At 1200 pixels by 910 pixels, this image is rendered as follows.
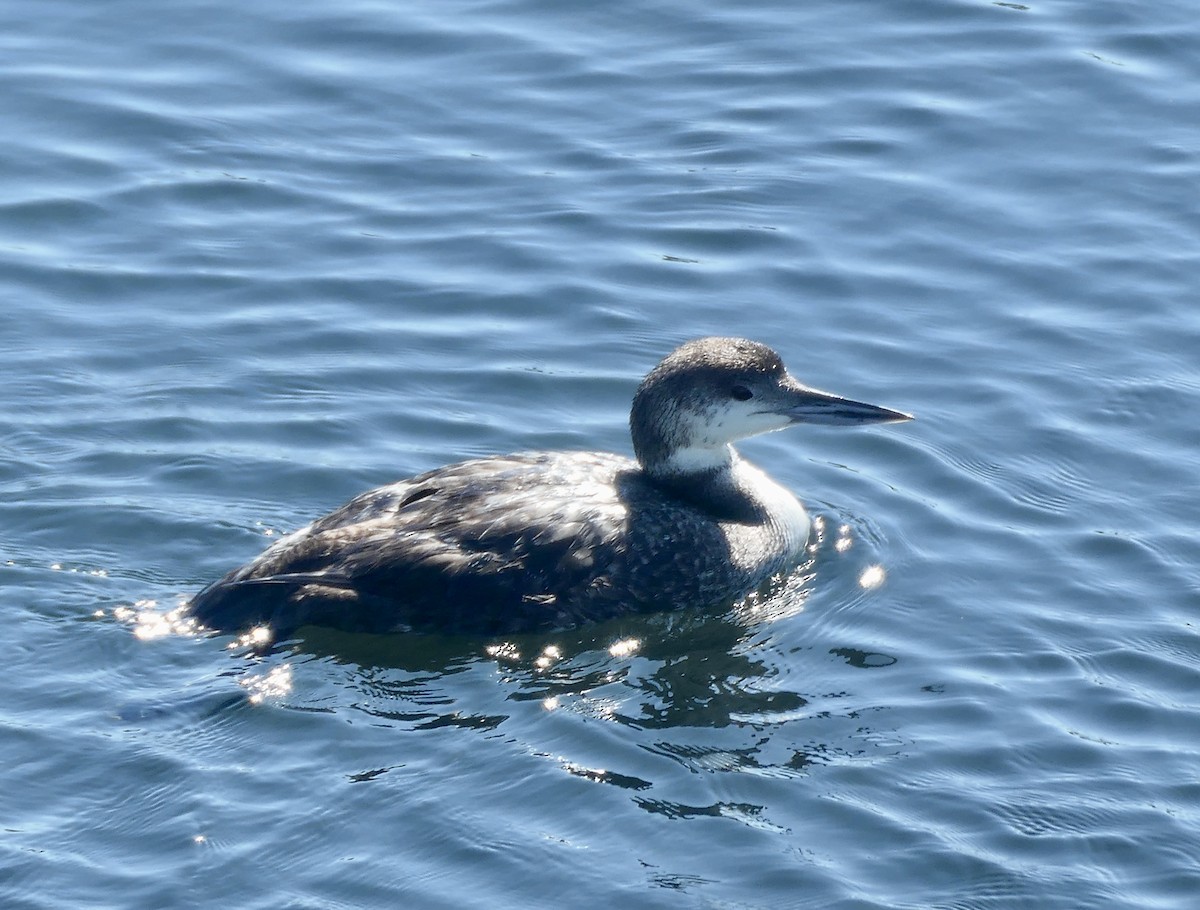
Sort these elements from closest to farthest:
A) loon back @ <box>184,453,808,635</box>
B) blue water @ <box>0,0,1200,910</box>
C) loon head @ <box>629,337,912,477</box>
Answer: blue water @ <box>0,0,1200,910</box>
loon back @ <box>184,453,808,635</box>
loon head @ <box>629,337,912,477</box>

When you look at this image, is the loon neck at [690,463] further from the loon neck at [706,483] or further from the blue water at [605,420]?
the blue water at [605,420]

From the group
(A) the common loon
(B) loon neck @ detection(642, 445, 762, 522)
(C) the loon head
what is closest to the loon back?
(A) the common loon

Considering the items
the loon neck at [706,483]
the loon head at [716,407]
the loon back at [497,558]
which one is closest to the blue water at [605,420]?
the loon back at [497,558]

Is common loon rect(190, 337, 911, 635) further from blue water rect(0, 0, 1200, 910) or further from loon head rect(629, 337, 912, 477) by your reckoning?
blue water rect(0, 0, 1200, 910)

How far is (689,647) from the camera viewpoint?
29.7 ft

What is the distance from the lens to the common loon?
28.8ft

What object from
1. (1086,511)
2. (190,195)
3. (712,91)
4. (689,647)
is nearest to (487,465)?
(689,647)

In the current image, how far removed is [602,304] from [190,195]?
2.90 metres

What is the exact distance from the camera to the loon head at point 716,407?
9.58 metres

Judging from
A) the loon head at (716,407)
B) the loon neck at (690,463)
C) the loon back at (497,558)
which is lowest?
the loon back at (497,558)

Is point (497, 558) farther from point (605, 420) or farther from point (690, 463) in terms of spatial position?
point (605, 420)

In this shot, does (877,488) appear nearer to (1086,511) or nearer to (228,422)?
(1086,511)

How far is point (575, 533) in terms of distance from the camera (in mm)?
9078

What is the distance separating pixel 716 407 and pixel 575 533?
104cm
